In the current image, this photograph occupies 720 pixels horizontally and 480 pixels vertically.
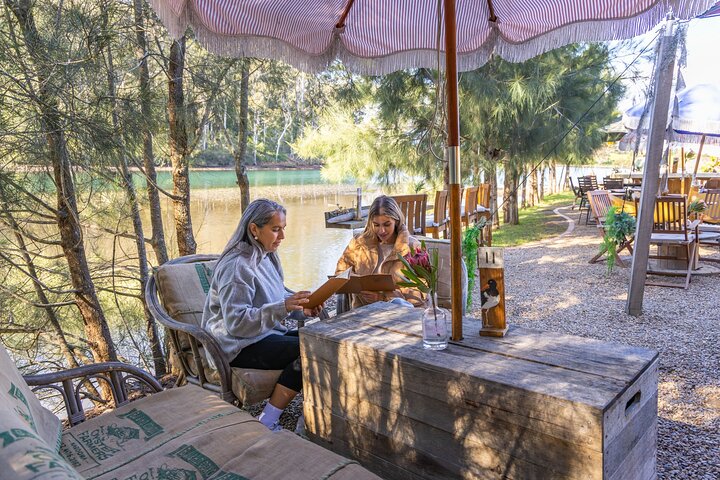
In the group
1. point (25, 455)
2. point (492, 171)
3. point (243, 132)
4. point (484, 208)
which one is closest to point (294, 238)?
point (492, 171)

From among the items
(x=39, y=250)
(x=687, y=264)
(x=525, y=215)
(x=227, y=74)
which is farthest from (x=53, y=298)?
(x=525, y=215)

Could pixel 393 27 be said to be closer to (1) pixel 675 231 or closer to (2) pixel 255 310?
(2) pixel 255 310

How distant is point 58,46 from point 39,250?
1641mm

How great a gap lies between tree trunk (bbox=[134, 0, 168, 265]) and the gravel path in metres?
3.41

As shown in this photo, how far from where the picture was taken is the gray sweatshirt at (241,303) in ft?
7.23

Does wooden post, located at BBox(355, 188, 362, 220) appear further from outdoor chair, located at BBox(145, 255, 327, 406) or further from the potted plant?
outdoor chair, located at BBox(145, 255, 327, 406)

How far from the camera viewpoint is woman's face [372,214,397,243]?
289 centimetres

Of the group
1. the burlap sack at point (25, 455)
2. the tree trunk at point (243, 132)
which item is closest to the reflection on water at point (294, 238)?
the tree trunk at point (243, 132)

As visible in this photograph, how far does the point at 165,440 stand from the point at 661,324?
4.07m

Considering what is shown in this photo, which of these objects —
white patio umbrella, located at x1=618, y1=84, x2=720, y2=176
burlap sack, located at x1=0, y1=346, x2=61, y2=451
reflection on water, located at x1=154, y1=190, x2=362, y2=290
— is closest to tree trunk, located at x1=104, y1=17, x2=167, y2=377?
reflection on water, located at x1=154, y1=190, x2=362, y2=290

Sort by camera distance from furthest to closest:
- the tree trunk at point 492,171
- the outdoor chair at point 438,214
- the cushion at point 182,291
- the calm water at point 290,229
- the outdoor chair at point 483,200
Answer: the tree trunk at point 492,171 < the outdoor chair at point 483,200 < the calm water at point 290,229 < the outdoor chair at point 438,214 < the cushion at point 182,291

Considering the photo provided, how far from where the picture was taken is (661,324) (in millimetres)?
4203

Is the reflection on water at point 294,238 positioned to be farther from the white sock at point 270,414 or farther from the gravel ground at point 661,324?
the white sock at point 270,414

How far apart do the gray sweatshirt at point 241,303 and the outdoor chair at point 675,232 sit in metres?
4.52
